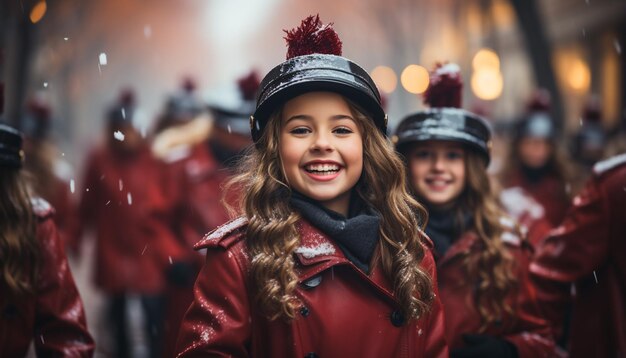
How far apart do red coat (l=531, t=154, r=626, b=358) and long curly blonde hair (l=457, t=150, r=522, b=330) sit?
273 millimetres

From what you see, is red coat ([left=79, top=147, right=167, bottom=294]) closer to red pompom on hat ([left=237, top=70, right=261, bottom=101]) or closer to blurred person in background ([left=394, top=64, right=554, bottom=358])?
red pompom on hat ([left=237, top=70, right=261, bottom=101])

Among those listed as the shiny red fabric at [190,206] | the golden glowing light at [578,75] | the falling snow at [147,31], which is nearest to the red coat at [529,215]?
the shiny red fabric at [190,206]

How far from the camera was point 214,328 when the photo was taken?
117 inches

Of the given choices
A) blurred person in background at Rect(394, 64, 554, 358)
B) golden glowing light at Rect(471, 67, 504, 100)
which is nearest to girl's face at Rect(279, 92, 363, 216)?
blurred person in background at Rect(394, 64, 554, 358)

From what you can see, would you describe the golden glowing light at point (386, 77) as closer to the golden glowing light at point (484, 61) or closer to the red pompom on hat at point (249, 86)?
the golden glowing light at point (484, 61)

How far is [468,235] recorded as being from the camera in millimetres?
4285

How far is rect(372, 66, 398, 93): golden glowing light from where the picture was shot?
35.1 meters

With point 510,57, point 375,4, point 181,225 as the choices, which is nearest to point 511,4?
point 181,225

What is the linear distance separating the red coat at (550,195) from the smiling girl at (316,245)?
4684 mm

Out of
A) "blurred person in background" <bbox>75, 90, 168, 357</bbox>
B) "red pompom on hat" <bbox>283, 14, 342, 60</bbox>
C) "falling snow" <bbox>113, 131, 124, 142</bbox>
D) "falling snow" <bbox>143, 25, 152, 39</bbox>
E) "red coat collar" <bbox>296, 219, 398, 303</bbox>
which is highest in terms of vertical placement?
"falling snow" <bbox>143, 25, 152, 39</bbox>

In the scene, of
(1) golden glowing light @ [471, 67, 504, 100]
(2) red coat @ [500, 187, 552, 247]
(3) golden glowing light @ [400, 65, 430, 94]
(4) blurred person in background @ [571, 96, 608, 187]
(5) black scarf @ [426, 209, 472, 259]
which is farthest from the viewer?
(3) golden glowing light @ [400, 65, 430, 94]

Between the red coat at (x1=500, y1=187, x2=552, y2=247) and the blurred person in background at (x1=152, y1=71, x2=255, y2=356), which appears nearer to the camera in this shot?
the red coat at (x1=500, y1=187, x2=552, y2=247)

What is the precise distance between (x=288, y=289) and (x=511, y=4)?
1082cm

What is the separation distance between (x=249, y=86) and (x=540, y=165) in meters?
3.37
